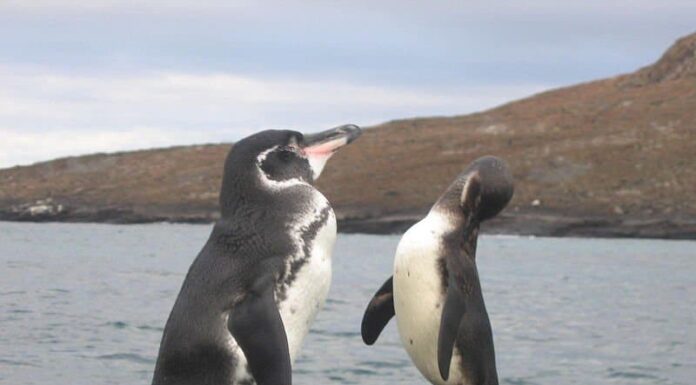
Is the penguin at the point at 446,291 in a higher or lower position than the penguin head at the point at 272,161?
lower

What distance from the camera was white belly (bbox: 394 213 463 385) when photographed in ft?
27.7

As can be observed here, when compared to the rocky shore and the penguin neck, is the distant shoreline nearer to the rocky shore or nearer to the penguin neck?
the rocky shore

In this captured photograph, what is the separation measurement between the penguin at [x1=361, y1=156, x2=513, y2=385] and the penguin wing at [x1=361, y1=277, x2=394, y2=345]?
31 cm

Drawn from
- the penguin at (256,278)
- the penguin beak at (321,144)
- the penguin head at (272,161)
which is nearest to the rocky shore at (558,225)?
the penguin beak at (321,144)

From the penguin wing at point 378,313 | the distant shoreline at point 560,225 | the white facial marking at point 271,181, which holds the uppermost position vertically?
the white facial marking at point 271,181

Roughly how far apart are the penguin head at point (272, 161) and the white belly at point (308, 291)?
1.23ft

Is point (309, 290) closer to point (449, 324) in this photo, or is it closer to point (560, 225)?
point (449, 324)

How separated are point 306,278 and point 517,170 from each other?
91349mm

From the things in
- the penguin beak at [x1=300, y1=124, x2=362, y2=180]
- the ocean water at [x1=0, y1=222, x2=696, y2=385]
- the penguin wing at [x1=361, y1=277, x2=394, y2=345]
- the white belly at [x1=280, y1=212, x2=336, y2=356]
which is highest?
the penguin beak at [x1=300, y1=124, x2=362, y2=180]

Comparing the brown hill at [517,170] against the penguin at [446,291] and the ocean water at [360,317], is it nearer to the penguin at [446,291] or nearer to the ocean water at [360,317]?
the ocean water at [360,317]

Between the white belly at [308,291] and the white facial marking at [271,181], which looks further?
the white facial marking at [271,181]

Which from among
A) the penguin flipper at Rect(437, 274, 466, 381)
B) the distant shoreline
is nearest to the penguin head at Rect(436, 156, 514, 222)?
the penguin flipper at Rect(437, 274, 466, 381)

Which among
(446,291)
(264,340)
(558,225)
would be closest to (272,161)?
(264,340)

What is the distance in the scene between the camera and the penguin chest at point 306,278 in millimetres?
6934
